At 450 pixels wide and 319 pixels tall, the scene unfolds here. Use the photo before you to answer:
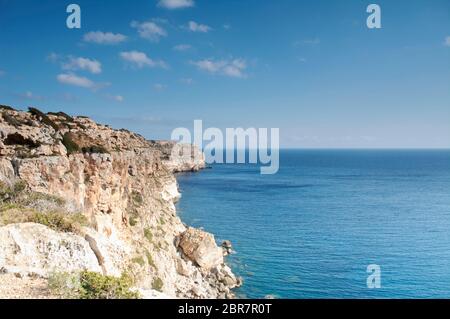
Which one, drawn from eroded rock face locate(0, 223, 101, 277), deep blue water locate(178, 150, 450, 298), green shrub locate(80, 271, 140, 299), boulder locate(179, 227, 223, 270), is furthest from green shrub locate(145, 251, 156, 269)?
→ green shrub locate(80, 271, 140, 299)

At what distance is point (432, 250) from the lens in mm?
39031

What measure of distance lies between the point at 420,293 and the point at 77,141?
94.7 ft

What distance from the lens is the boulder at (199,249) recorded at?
32.4 metres

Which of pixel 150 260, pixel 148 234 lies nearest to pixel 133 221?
pixel 148 234

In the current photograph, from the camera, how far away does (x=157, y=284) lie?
24.0m

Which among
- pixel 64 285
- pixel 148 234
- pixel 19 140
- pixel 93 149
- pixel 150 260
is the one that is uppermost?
pixel 19 140

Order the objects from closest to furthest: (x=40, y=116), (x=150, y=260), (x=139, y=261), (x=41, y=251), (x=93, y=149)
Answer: (x=41, y=251) → (x=139, y=261) → (x=93, y=149) → (x=150, y=260) → (x=40, y=116)

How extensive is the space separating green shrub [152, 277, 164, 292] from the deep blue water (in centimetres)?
806

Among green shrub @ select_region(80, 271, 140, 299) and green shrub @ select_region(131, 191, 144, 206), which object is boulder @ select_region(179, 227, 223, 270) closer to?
green shrub @ select_region(131, 191, 144, 206)

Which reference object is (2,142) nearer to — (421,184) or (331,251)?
(331,251)

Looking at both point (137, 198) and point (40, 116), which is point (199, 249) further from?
point (40, 116)

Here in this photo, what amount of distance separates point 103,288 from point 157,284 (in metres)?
17.7

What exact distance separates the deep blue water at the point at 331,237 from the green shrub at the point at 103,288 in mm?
22872

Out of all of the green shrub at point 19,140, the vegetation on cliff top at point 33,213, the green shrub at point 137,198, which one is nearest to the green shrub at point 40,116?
the green shrub at point 19,140
